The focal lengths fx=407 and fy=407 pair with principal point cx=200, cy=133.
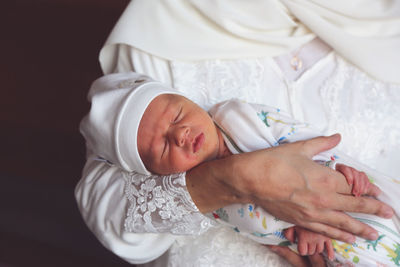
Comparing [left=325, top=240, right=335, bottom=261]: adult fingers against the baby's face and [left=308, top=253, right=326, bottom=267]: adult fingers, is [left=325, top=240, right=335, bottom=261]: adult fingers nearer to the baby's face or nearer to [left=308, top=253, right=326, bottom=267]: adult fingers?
[left=308, top=253, right=326, bottom=267]: adult fingers

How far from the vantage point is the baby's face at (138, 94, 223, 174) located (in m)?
1.36

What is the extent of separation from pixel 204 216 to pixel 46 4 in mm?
2463

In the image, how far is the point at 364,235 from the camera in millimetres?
1259

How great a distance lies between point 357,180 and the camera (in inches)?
50.8

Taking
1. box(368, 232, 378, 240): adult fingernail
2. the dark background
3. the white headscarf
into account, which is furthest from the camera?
the dark background

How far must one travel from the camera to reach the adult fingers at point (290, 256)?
1.43 metres

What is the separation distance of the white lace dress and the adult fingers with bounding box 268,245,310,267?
0.12 feet

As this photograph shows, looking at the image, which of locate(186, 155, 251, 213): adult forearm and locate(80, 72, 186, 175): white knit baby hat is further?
locate(80, 72, 186, 175): white knit baby hat

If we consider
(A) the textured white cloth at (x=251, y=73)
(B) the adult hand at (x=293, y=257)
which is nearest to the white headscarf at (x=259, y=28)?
(A) the textured white cloth at (x=251, y=73)

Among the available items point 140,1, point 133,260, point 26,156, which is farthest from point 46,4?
point 133,260

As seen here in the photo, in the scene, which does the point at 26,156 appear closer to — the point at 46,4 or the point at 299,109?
the point at 46,4

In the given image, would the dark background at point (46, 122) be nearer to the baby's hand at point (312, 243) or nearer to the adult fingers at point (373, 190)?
the baby's hand at point (312, 243)

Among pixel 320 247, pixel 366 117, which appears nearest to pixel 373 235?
pixel 320 247

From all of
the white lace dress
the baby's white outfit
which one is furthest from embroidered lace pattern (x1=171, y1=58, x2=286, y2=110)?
the baby's white outfit
